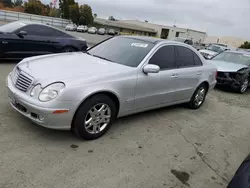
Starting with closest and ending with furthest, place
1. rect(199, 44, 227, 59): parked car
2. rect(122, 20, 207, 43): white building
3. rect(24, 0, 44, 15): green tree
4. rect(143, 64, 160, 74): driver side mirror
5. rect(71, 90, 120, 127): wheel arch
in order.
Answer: rect(71, 90, 120, 127): wheel arch < rect(143, 64, 160, 74): driver side mirror < rect(199, 44, 227, 59): parked car < rect(24, 0, 44, 15): green tree < rect(122, 20, 207, 43): white building

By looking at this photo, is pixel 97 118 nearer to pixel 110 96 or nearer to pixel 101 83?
pixel 110 96

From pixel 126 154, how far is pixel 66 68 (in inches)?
61.5

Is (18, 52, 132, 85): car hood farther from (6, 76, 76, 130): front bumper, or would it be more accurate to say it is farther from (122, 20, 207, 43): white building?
(122, 20, 207, 43): white building

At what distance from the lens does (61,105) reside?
10.2ft

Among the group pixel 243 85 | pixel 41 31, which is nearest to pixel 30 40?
pixel 41 31

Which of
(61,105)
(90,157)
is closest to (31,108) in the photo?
(61,105)

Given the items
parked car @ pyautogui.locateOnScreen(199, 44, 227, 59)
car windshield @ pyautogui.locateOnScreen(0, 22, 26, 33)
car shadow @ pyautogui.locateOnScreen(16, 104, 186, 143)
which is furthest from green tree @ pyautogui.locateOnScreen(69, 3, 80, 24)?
car shadow @ pyautogui.locateOnScreen(16, 104, 186, 143)

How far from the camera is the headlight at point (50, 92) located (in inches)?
122

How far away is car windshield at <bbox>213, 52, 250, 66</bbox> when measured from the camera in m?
9.26

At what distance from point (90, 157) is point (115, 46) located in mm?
2351

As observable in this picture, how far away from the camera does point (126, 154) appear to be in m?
3.36

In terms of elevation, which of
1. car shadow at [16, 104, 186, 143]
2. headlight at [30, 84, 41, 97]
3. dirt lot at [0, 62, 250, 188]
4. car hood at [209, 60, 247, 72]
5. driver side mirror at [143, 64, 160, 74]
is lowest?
dirt lot at [0, 62, 250, 188]

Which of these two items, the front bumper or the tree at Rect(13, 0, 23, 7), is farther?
the tree at Rect(13, 0, 23, 7)

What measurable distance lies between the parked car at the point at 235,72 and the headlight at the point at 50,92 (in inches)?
261
